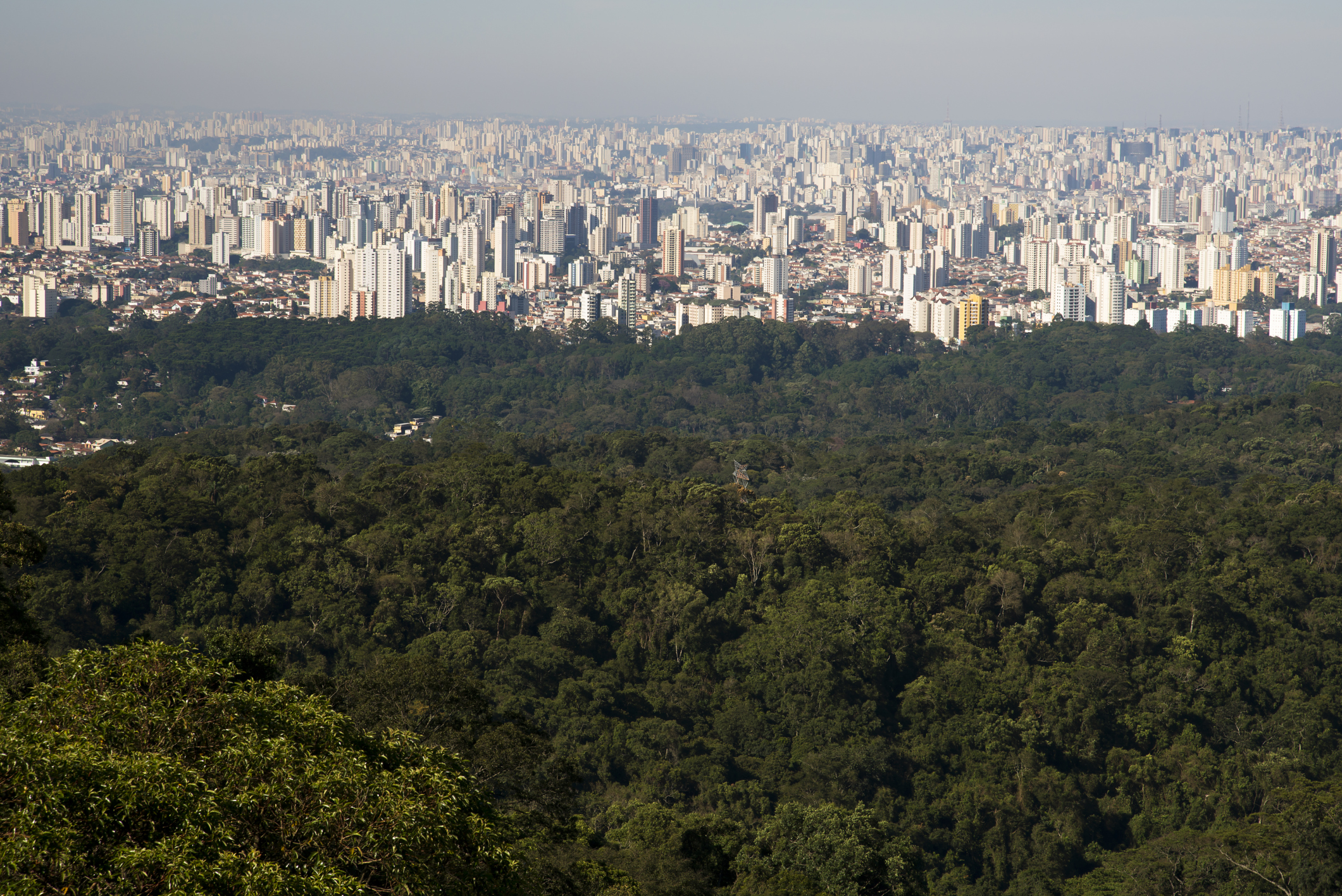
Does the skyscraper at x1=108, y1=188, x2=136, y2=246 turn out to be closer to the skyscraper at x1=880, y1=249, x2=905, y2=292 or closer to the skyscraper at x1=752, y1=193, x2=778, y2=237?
the skyscraper at x1=752, y1=193, x2=778, y2=237

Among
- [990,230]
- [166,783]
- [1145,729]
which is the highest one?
[990,230]

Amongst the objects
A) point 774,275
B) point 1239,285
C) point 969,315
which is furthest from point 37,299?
point 1239,285

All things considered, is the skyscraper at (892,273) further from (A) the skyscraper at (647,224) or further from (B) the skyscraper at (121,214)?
(B) the skyscraper at (121,214)

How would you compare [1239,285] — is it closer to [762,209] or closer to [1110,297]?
[1110,297]

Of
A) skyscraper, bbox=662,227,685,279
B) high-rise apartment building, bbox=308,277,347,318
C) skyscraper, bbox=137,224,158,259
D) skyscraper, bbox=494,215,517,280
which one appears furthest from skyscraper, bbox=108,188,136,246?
skyscraper, bbox=662,227,685,279

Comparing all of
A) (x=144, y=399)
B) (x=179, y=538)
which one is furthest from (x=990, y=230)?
(x=179, y=538)

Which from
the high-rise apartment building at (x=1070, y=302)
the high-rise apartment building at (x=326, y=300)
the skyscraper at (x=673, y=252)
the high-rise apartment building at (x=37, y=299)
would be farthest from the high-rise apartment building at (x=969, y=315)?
the high-rise apartment building at (x=37, y=299)

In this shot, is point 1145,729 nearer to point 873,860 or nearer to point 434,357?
point 873,860
